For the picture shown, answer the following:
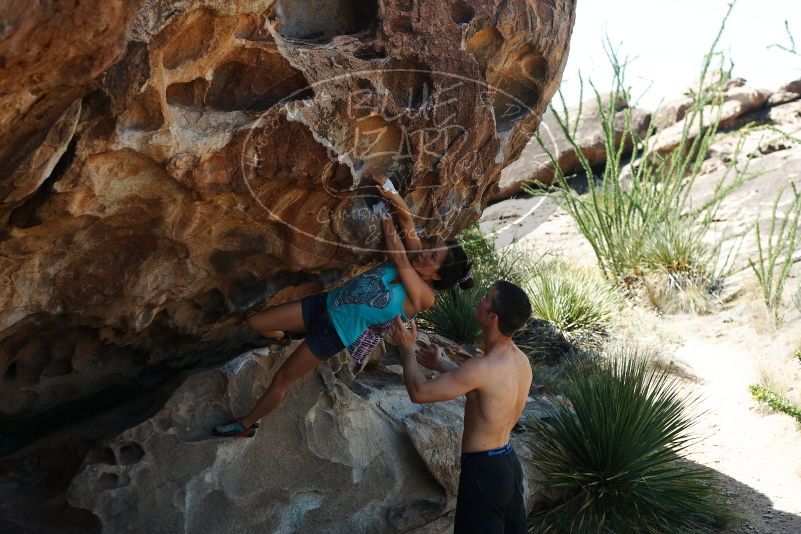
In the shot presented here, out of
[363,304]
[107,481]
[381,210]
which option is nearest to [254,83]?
[381,210]

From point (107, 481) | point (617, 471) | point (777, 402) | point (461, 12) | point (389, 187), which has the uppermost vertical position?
point (461, 12)

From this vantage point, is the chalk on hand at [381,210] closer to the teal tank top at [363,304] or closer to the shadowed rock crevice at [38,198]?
the teal tank top at [363,304]

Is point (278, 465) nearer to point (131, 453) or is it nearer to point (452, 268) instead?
point (131, 453)

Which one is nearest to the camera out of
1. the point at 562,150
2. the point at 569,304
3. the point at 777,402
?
the point at 777,402

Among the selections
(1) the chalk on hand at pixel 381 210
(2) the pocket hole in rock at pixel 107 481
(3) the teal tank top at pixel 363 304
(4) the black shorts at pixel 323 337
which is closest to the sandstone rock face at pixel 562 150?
(1) the chalk on hand at pixel 381 210

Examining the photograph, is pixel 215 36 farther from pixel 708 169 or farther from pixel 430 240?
pixel 708 169

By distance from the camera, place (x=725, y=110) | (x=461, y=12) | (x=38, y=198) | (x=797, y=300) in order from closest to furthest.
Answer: (x=38, y=198) → (x=461, y=12) → (x=797, y=300) → (x=725, y=110)

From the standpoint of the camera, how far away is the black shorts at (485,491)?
412 cm

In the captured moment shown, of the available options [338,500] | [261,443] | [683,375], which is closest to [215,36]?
[261,443]

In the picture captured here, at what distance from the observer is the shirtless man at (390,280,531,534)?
4.07m

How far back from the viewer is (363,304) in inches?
167

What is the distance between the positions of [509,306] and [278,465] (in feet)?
5.04

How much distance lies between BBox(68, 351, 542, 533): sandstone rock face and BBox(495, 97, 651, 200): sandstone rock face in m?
10.5

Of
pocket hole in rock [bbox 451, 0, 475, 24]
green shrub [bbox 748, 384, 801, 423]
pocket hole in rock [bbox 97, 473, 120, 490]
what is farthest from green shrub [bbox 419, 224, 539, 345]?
pocket hole in rock [bbox 97, 473, 120, 490]
